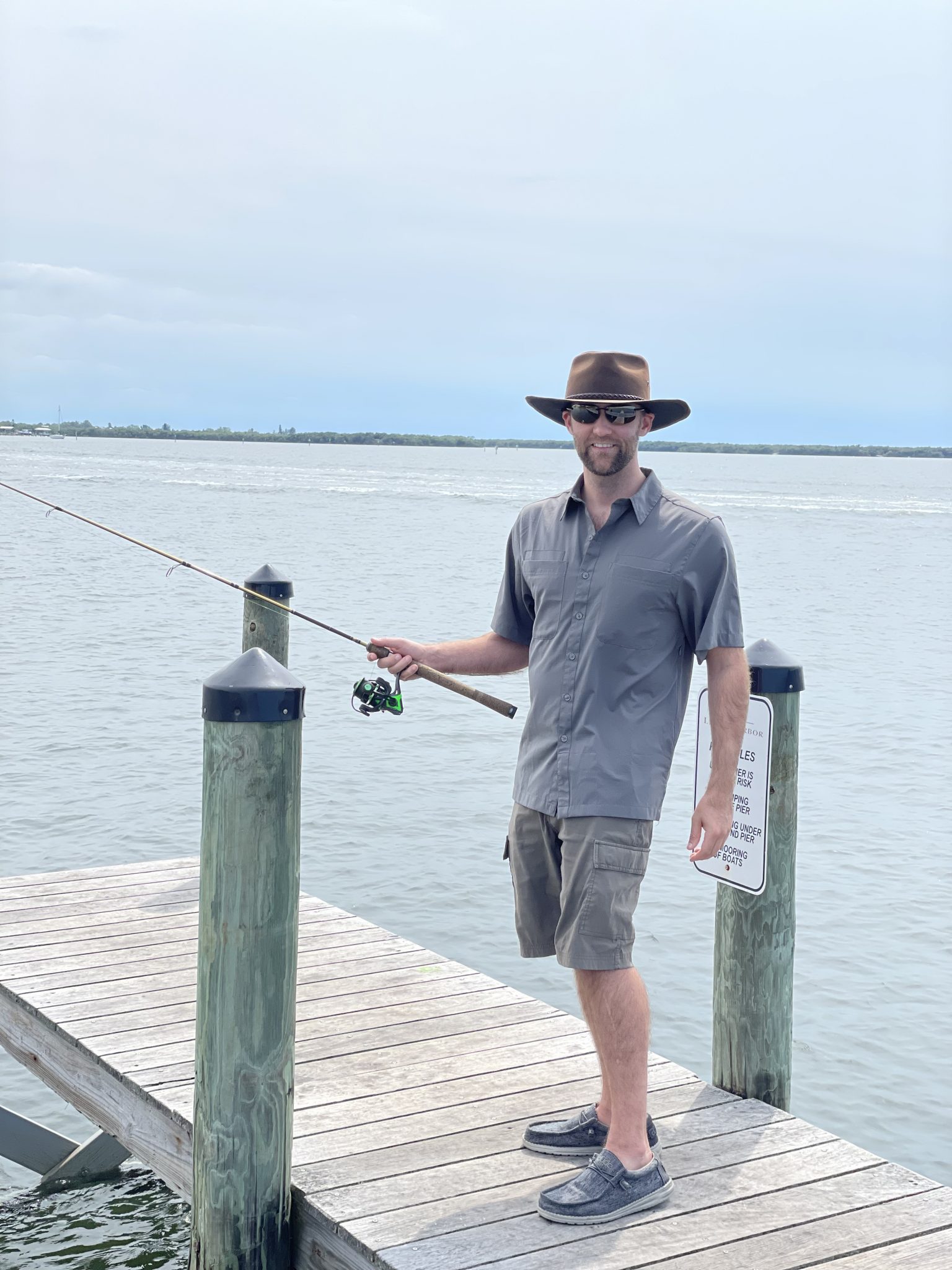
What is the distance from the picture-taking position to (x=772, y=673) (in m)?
4.10

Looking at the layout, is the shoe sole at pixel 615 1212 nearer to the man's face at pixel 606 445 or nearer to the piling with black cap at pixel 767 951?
the piling with black cap at pixel 767 951

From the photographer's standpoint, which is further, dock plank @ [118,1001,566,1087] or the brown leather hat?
dock plank @ [118,1001,566,1087]

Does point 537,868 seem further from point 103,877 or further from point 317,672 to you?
point 317,672

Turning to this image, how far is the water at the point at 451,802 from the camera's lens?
664cm

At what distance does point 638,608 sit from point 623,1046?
1.05 m

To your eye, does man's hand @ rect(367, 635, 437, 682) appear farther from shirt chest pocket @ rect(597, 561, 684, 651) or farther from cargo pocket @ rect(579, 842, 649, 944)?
cargo pocket @ rect(579, 842, 649, 944)

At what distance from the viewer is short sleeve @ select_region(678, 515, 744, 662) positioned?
3.41 m

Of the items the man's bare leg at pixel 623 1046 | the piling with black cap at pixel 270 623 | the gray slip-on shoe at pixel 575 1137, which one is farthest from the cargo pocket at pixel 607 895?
the piling with black cap at pixel 270 623

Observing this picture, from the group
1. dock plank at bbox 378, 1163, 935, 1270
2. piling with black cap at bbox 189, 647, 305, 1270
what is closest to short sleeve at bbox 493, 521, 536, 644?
piling with black cap at bbox 189, 647, 305, 1270

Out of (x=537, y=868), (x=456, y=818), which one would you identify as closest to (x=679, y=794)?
(x=456, y=818)

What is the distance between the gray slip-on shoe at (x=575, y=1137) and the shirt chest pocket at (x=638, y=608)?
A: 1230 millimetres

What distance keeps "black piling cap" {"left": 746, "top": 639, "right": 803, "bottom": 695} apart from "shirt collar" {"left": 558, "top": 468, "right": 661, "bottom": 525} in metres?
0.72

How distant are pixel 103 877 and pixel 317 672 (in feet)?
36.1

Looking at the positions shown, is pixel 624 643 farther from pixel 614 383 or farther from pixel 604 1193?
pixel 604 1193
